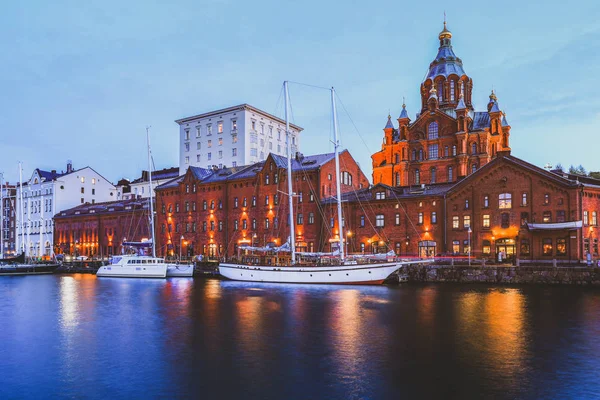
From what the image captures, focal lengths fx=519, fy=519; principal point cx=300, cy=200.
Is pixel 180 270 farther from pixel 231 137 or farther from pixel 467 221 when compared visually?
pixel 231 137

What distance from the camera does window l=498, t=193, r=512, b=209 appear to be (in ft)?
197

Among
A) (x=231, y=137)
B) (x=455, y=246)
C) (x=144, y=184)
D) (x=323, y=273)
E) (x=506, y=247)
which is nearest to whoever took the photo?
(x=323, y=273)

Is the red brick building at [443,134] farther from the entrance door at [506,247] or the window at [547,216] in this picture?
the window at [547,216]

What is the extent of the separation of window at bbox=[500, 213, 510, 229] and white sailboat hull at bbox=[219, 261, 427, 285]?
1454 cm

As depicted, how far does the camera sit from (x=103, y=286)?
60.1 meters

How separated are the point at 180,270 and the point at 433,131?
52.3m

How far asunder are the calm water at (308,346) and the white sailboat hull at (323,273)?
8.62 meters

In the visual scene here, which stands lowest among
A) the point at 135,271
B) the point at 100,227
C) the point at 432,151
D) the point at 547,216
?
the point at 135,271

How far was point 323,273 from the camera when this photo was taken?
55719 mm

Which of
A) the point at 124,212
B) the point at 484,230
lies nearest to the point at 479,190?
the point at 484,230

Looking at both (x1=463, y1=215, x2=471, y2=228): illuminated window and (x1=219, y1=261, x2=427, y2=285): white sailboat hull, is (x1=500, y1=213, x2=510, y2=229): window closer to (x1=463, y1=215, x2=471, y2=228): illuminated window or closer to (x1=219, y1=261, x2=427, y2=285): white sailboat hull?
(x1=463, y1=215, x2=471, y2=228): illuminated window

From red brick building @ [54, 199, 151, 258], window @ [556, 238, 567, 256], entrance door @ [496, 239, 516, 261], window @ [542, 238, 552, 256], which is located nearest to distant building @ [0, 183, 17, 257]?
red brick building @ [54, 199, 151, 258]

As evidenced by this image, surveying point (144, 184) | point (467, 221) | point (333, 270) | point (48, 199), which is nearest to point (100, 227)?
point (144, 184)

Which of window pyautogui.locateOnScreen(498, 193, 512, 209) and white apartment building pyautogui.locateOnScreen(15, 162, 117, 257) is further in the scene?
white apartment building pyautogui.locateOnScreen(15, 162, 117, 257)
